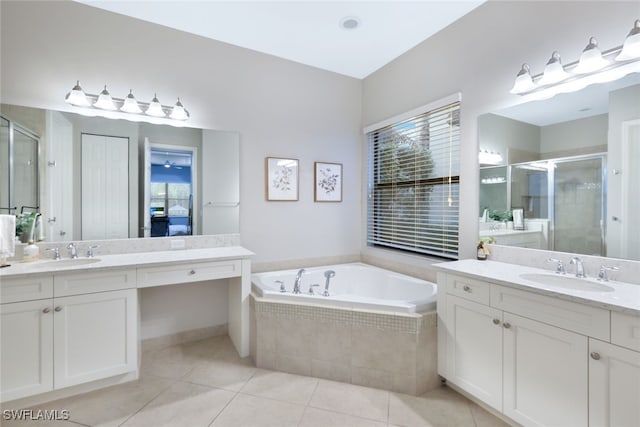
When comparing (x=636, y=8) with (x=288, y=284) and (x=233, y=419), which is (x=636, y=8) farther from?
(x=233, y=419)

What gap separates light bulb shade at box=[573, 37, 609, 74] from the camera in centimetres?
153

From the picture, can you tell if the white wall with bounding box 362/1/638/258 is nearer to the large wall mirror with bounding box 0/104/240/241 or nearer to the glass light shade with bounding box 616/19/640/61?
the glass light shade with bounding box 616/19/640/61

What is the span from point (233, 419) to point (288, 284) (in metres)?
1.24

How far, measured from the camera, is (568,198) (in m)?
1.80

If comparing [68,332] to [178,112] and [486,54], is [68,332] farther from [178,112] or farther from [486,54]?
[486,54]

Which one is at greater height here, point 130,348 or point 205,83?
point 205,83

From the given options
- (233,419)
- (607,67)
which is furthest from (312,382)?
(607,67)

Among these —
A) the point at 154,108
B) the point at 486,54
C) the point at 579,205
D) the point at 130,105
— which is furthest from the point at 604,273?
the point at 130,105

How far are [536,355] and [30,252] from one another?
3176mm

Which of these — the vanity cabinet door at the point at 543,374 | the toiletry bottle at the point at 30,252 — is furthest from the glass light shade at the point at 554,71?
the toiletry bottle at the point at 30,252

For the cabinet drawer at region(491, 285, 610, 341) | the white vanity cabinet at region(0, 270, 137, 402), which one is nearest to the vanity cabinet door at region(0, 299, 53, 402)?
the white vanity cabinet at region(0, 270, 137, 402)

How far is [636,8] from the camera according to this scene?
4.97ft

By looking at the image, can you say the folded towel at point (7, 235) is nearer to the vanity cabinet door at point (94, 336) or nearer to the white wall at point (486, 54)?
the vanity cabinet door at point (94, 336)

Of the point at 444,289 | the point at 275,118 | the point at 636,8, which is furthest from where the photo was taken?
the point at 275,118
